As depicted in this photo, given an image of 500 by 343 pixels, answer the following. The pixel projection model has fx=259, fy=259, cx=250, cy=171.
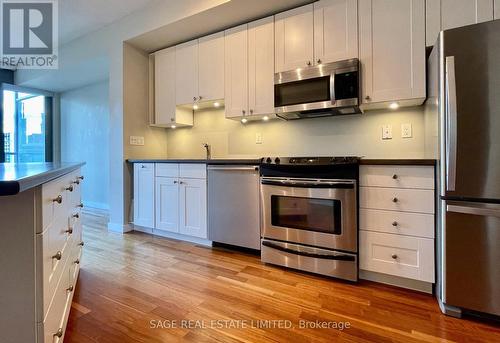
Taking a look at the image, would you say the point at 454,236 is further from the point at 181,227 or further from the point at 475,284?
the point at 181,227

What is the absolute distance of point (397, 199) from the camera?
5.59 ft

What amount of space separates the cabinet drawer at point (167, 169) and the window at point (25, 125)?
3.76 meters

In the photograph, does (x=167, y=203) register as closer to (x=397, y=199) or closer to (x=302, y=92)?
(x=302, y=92)

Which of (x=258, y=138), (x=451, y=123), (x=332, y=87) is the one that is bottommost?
(x=451, y=123)

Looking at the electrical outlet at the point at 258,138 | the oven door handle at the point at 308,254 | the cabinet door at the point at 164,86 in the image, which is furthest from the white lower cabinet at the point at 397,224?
the cabinet door at the point at 164,86

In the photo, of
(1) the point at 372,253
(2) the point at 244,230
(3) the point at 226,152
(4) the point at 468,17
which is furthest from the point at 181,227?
Result: (4) the point at 468,17

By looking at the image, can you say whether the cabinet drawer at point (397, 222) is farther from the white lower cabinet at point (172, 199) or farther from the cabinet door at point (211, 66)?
the cabinet door at point (211, 66)

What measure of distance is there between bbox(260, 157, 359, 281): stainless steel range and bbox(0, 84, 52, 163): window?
514 cm

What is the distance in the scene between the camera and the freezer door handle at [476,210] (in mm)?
1323

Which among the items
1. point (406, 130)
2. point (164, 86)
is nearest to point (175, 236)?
point (164, 86)

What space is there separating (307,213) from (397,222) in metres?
0.61

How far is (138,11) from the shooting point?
299 cm

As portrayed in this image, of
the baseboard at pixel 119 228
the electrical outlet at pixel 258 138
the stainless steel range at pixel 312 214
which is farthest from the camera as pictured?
the baseboard at pixel 119 228

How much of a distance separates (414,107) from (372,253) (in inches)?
51.9
